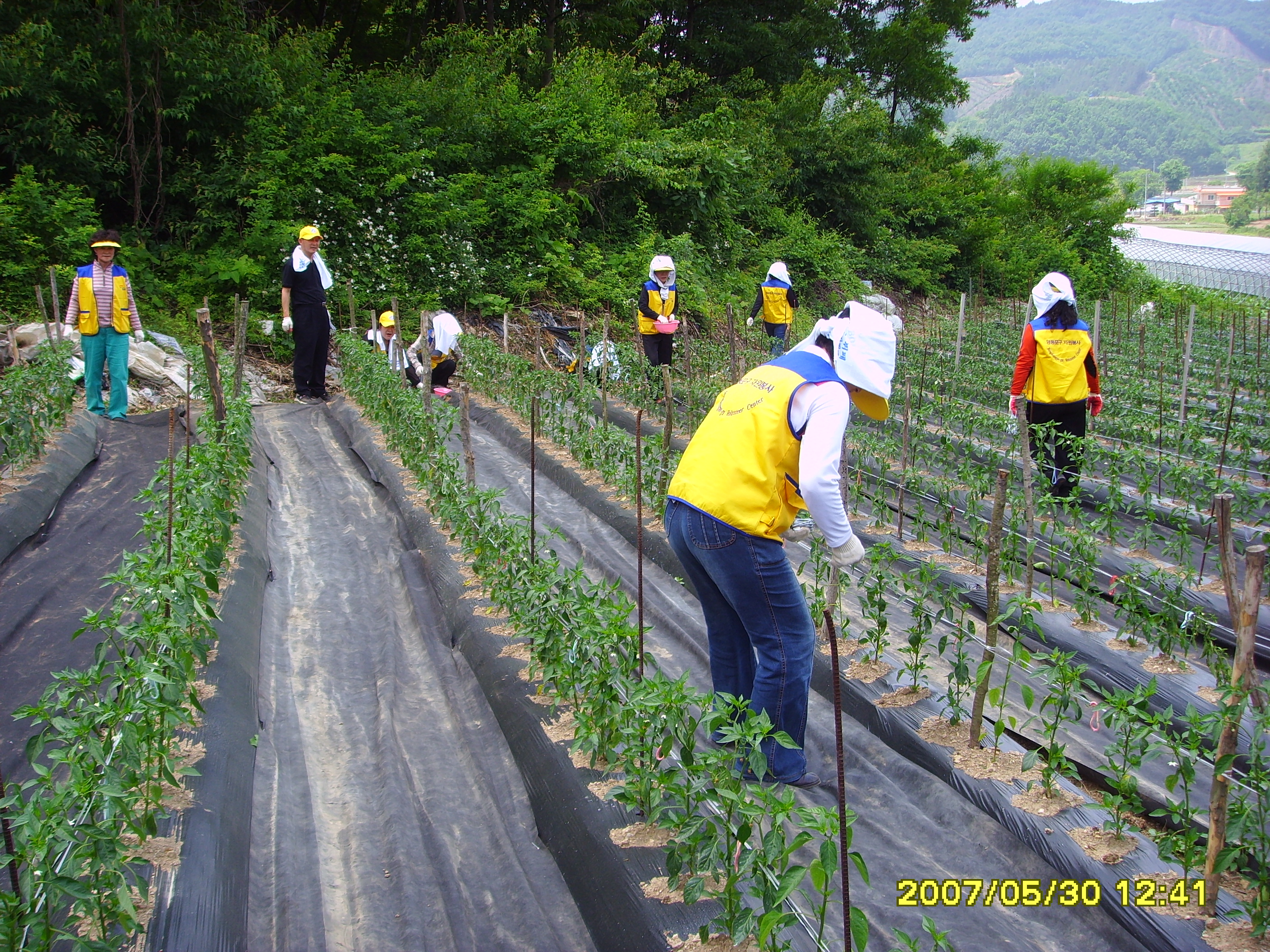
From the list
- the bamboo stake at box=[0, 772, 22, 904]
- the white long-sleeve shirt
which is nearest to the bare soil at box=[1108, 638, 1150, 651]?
the white long-sleeve shirt

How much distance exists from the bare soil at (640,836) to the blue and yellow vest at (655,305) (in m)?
5.78

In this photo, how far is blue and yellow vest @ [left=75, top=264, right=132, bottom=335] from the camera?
644 cm

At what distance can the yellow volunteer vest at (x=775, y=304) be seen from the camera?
29.3 feet

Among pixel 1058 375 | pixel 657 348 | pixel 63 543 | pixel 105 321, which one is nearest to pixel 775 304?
pixel 657 348

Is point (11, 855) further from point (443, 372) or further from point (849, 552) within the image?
point (443, 372)

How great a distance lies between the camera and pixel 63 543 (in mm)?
4719

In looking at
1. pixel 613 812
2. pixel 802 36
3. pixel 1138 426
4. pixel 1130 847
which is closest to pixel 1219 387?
pixel 1138 426

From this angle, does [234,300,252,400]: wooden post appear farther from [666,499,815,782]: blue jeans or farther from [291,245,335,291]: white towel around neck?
[666,499,815,782]: blue jeans

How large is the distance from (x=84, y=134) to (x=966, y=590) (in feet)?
35.9

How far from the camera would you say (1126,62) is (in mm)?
150000

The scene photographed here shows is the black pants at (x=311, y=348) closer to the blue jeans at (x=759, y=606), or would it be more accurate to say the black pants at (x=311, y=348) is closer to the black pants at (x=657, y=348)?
the black pants at (x=657, y=348)

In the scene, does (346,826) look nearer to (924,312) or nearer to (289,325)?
(289,325)

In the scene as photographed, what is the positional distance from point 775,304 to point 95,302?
5.83 meters

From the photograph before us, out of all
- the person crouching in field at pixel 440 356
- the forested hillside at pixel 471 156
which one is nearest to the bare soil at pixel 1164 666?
the person crouching in field at pixel 440 356
